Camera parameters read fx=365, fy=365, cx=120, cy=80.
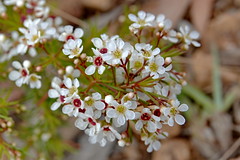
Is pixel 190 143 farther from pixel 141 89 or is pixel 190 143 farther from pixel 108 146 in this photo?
pixel 141 89

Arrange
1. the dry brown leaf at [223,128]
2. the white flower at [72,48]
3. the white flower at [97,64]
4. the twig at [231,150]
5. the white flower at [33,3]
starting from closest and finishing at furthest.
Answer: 1. the white flower at [97,64]
2. the white flower at [72,48]
3. the white flower at [33,3]
4. the twig at [231,150]
5. the dry brown leaf at [223,128]

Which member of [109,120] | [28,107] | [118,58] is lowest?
[28,107]

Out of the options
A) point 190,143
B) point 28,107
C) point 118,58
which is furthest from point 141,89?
point 28,107

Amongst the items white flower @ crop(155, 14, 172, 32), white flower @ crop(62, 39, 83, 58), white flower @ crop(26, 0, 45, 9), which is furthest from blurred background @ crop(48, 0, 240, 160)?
white flower @ crop(62, 39, 83, 58)

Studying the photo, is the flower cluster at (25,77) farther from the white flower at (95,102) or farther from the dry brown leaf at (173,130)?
the dry brown leaf at (173,130)

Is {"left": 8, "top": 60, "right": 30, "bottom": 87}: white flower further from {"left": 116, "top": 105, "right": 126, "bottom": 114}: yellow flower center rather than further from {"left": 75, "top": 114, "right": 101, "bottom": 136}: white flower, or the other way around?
{"left": 116, "top": 105, "right": 126, "bottom": 114}: yellow flower center

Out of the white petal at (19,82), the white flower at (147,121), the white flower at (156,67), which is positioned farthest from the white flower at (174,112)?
A: the white petal at (19,82)
